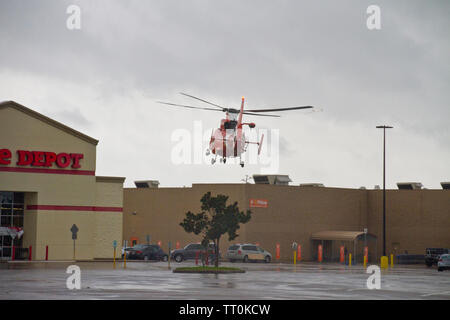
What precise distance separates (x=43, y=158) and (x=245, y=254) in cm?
1843

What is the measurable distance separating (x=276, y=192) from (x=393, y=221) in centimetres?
1384

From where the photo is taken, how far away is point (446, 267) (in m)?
49.5

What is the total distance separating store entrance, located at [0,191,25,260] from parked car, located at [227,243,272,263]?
17.2 metres

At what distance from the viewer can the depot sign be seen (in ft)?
169

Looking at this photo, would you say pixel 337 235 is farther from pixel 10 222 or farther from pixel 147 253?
pixel 10 222

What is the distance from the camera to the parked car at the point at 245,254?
60.7 m

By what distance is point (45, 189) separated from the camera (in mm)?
53344

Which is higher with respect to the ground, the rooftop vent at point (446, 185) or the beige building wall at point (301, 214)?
the rooftop vent at point (446, 185)

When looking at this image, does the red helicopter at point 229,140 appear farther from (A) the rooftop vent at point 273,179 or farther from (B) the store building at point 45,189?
(A) the rooftop vent at point 273,179

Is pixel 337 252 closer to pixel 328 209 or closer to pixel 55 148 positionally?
pixel 328 209

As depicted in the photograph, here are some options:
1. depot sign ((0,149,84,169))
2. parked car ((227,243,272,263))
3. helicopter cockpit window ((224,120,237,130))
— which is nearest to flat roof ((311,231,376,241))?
parked car ((227,243,272,263))

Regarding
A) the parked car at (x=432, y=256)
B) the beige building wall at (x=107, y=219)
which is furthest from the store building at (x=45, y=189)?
A: the parked car at (x=432, y=256)

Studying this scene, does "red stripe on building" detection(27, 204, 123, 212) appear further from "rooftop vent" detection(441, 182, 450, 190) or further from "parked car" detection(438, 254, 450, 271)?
"rooftop vent" detection(441, 182, 450, 190)
